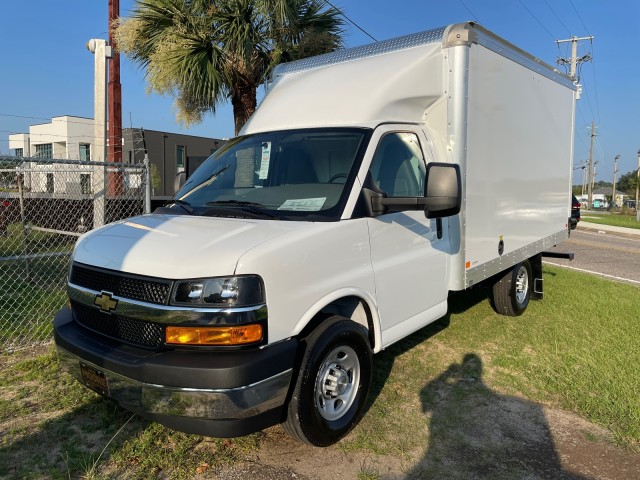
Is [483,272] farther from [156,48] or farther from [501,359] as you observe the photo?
[156,48]

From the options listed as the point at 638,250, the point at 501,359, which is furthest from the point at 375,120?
the point at 638,250

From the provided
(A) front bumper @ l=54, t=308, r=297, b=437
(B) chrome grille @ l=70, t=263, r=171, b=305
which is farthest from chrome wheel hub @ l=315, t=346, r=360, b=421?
(B) chrome grille @ l=70, t=263, r=171, b=305

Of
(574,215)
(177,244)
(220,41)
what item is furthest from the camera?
(220,41)

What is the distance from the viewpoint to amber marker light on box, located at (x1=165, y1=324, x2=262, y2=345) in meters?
2.66

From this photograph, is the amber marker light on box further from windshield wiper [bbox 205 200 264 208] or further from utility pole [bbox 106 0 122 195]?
utility pole [bbox 106 0 122 195]

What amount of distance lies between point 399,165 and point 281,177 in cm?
94

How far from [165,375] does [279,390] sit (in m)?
0.63

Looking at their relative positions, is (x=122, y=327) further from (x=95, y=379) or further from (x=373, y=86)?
(x=373, y=86)

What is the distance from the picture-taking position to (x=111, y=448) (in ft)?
10.6

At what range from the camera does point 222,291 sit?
8.79ft

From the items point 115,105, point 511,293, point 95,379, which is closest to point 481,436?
point 95,379

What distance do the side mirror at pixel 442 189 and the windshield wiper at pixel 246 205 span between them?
103 cm

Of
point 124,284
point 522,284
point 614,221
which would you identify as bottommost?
point 614,221

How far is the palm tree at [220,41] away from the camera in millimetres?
9195
